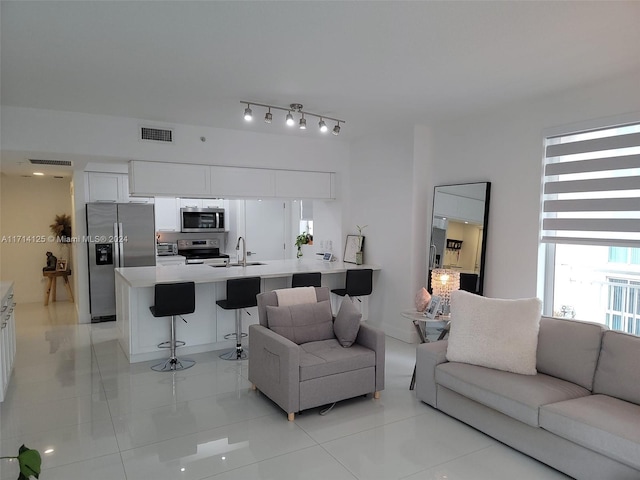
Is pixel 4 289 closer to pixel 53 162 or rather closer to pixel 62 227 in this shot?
pixel 53 162

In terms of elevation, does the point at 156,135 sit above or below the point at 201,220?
above

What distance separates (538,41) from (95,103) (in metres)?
3.97

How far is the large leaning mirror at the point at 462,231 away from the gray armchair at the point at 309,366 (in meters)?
1.68

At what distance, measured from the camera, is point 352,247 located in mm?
6188

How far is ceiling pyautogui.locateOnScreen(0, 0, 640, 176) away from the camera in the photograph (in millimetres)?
2426

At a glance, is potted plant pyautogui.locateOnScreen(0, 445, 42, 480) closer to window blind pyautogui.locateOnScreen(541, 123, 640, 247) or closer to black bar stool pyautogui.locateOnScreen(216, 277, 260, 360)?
black bar stool pyautogui.locateOnScreen(216, 277, 260, 360)

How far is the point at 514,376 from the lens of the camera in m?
2.96

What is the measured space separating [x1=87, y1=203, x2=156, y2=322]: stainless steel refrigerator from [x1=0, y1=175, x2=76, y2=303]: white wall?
1.72 metres

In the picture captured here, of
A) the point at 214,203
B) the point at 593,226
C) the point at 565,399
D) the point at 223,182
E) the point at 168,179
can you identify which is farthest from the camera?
the point at 214,203

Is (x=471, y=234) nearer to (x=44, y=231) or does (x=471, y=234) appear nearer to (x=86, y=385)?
(x=86, y=385)

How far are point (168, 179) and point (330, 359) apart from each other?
308 centimetres

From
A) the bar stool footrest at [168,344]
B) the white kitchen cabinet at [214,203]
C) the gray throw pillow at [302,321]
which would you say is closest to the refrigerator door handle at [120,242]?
the white kitchen cabinet at [214,203]

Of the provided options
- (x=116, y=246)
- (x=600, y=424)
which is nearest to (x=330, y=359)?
(x=600, y=424)

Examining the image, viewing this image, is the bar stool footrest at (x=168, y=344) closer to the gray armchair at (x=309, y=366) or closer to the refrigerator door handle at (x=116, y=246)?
the gray armchair at (x=309, y=366)
